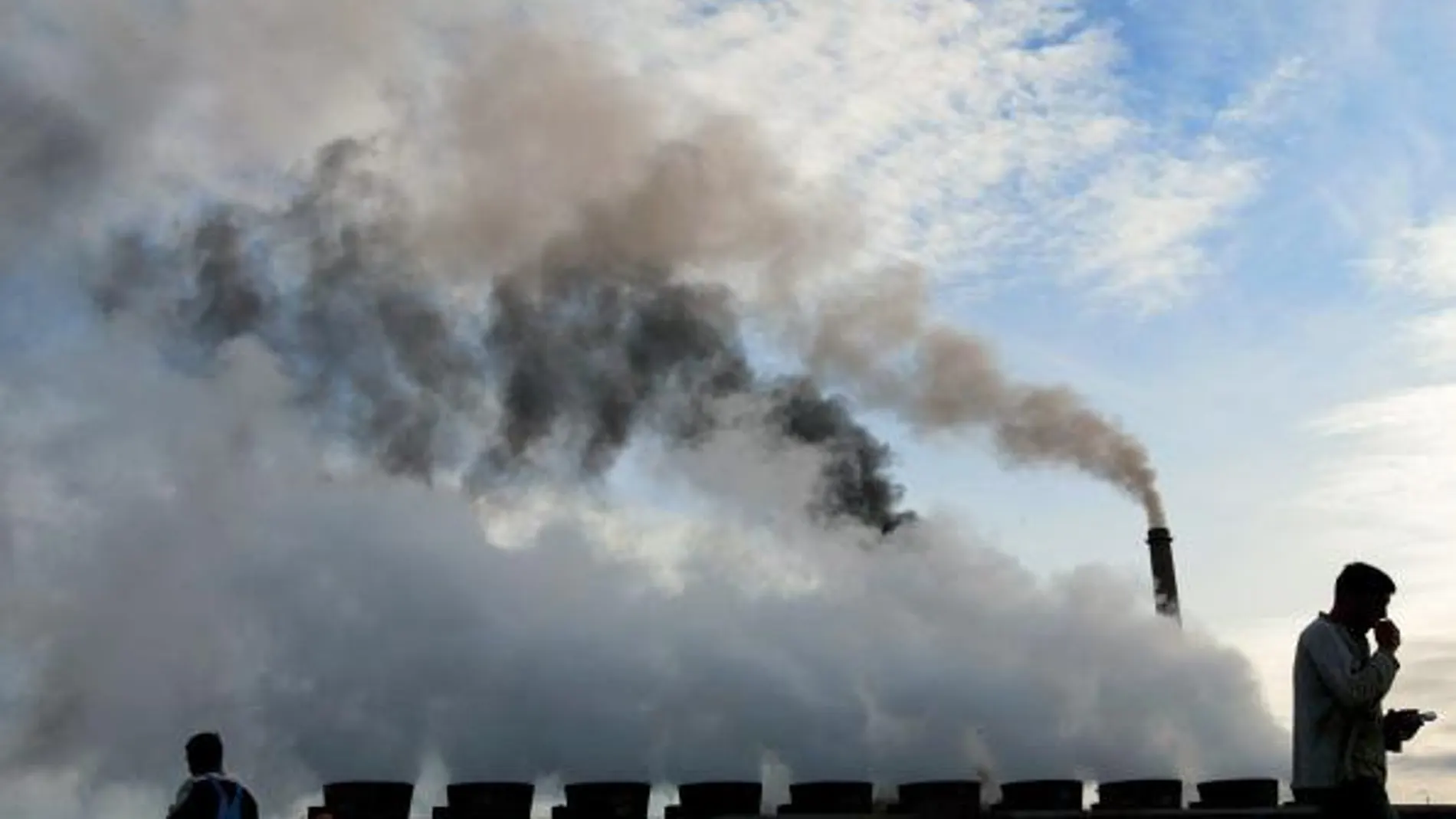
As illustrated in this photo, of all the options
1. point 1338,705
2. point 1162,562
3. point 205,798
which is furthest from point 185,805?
point 1162,562

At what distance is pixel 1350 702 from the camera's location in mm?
5473

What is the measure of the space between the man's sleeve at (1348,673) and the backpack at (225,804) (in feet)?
16.7

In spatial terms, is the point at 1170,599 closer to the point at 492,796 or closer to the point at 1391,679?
the point at 492,796

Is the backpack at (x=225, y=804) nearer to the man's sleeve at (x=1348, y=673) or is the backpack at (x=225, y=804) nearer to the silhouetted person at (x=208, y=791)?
the silhouetted person at (x=208, y=791)

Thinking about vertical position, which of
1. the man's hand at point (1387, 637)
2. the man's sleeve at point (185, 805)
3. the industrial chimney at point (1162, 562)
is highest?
the industrial chimney at point (1162, 562)

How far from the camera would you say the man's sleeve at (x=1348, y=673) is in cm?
548

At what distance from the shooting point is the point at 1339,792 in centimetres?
557

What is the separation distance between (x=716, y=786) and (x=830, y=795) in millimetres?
3372

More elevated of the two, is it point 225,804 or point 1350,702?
point 1350,702

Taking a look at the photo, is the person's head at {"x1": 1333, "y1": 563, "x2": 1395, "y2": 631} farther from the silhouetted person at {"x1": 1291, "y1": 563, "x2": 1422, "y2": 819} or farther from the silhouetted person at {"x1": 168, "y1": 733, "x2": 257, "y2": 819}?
the silhouetted person at {"x1": 168, "y1": 733, "x2": 257, "y2": 819}

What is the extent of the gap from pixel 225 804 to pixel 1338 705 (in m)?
5.14

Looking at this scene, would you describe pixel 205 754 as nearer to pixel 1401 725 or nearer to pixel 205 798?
pixel 205 798

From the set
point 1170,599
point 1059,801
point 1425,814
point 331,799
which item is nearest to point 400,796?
point 331,799

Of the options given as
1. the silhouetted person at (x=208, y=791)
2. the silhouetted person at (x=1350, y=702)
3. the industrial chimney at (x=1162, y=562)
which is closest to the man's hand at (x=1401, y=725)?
the silhouetted person at (x=1350, y=702)
